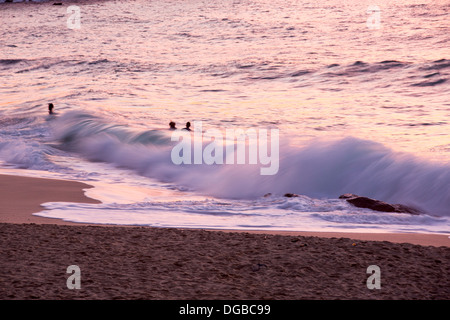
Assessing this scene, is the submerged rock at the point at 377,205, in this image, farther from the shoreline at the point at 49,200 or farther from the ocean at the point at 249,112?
the shoreline at the point at 49,200

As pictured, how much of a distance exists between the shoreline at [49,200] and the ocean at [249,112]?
0.31 m

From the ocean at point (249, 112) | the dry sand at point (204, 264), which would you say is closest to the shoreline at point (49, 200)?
the dry sand at point (204, 264)

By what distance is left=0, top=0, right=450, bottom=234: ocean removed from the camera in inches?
340

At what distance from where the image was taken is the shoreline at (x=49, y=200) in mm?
6520

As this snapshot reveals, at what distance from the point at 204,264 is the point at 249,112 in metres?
13.2

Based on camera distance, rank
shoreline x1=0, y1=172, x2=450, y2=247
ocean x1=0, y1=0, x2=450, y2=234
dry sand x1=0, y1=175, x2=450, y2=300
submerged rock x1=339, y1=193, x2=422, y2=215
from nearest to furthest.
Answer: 1. dry sand x1=0, y1=175, x2=450, y2=300
2. shoreline x1=0, y1=172, x2=450, y2=247
3. submerged rock x1=339, y1=193, x2=422, y2=215
4. ocean x1=0, y1=0, x2=450, y2=234

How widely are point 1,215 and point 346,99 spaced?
13.9m

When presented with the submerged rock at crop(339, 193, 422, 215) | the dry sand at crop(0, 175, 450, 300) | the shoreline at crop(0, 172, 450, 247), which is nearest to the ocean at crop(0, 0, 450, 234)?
the submerged rock at crop(339, 193, 422, 215)

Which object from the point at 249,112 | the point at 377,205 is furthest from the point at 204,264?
the point at 249,112

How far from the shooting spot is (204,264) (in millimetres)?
4930

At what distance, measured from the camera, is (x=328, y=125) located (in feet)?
50.9

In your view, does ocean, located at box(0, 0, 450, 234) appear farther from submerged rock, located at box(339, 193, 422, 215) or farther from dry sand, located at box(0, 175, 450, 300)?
dry sand, located at box(0, 175, 450, 300)

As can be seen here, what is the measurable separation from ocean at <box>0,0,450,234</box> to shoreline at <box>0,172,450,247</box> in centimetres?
31

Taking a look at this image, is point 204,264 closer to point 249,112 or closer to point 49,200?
point 49,200
